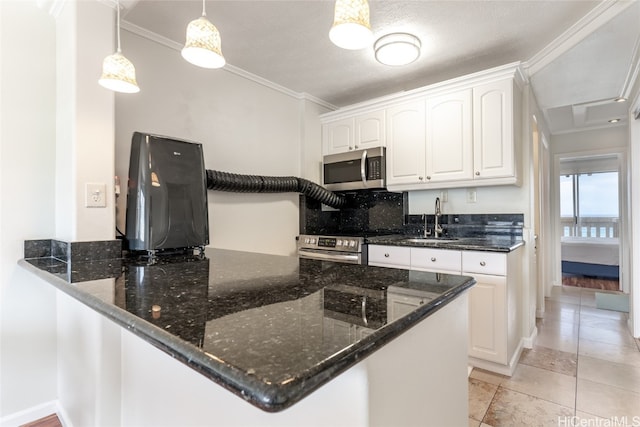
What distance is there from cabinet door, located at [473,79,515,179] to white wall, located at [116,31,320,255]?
5.45 feet

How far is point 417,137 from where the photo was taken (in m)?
2.84

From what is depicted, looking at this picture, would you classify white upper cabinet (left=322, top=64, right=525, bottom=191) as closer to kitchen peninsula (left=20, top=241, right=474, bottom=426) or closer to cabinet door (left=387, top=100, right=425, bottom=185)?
cabinet door (left=387, top=100, right=425, bottom=185)

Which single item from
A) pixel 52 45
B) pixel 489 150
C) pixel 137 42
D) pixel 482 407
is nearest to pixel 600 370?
pixel 482 407

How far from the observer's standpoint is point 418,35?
2215mm

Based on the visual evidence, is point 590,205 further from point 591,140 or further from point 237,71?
point 237,71

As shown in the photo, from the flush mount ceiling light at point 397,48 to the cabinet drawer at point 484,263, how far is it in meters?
1.46

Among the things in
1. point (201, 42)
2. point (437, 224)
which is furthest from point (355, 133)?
point (201, 42)

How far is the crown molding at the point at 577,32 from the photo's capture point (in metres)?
1.84

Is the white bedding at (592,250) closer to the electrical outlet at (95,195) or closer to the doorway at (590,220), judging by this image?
the doorway at (590,220)

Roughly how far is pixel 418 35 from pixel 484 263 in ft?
5.43

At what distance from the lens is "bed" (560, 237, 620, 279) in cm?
544

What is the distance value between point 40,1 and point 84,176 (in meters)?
1.01

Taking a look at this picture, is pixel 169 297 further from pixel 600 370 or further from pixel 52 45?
pixel 600 370

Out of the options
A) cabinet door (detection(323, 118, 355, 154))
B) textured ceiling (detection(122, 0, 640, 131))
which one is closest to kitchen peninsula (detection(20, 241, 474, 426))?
textured ceiling (detection(122, 0, 640, 131))
